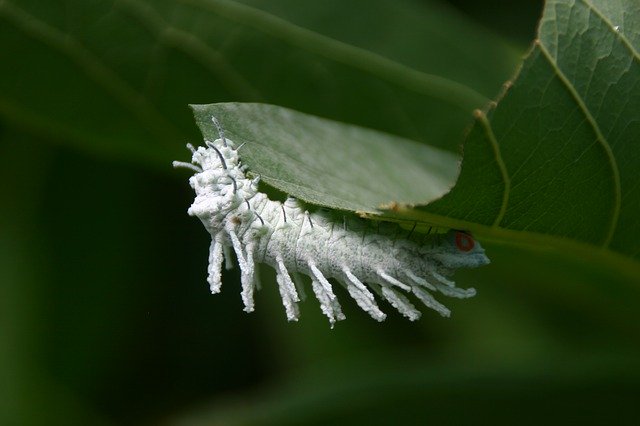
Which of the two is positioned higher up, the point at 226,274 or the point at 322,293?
the point at 226,274

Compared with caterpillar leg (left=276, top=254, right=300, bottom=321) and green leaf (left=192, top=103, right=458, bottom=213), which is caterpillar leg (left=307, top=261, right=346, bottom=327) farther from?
green leaf (left=192, top=103, right=458, bottom=213)

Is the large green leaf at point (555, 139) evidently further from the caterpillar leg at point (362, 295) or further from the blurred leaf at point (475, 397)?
the blurred leaf at point (475, 397)

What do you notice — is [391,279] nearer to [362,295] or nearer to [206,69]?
[362,295]

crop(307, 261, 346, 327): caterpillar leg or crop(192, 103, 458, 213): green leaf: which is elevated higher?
crop(192, 103, 458, 213): green leaf

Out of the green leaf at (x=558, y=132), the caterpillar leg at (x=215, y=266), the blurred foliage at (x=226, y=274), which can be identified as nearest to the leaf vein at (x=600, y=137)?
the green leaf at (x=558, y=132)

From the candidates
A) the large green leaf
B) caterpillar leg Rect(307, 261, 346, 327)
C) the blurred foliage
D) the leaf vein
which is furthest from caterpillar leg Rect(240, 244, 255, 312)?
the leaf vein

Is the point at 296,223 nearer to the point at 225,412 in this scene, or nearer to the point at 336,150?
the point at 336,150

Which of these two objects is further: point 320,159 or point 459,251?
point 320,159

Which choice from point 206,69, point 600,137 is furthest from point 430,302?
point 206,69
